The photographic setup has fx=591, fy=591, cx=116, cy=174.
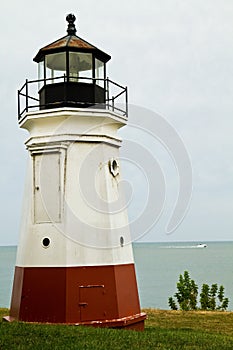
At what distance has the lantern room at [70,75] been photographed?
36.2 feet

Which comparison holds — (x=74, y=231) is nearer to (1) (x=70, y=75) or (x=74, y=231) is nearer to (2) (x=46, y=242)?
(2) (x=46, y=242)

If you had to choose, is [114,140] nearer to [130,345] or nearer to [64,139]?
[64,139]

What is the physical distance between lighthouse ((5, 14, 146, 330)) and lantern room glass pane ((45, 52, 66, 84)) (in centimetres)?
2

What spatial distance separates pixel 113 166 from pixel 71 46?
2402mm

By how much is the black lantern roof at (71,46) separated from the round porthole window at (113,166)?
6.63ft

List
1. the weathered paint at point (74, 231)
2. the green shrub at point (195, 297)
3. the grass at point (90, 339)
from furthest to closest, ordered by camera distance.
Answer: the green shrub at point (195, 297), the weathered paint at point (74, 231), the grass at point (90, 339)

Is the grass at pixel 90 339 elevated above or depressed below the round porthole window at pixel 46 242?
below

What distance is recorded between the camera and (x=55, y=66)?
1127 cm

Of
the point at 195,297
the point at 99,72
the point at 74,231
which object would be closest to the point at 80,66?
the point at 99,72

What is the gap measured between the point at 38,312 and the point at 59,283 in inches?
27.0

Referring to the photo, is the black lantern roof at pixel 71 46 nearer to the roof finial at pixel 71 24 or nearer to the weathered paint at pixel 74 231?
the roof finial at pixel 71 24

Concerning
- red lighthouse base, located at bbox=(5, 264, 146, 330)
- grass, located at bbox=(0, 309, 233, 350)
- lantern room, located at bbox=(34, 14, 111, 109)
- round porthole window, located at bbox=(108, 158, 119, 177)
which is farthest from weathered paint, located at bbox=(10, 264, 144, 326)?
lantern room, located at bbox=(34, 14, 111, 109)

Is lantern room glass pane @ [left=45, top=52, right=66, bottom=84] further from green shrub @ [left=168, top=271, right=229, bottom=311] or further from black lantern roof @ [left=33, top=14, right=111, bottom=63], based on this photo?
green shrub @ [left=168, top=271, right=229, bottom=311]

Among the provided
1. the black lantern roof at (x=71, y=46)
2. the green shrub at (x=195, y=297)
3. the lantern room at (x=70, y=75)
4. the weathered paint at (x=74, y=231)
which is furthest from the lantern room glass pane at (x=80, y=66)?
the green shrub at (x=195, y=297)
